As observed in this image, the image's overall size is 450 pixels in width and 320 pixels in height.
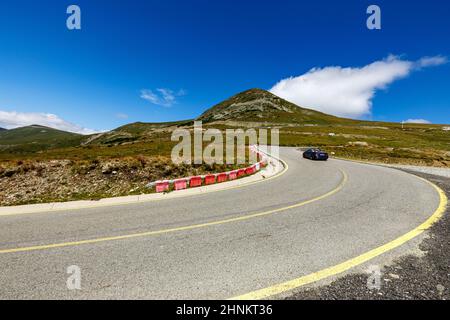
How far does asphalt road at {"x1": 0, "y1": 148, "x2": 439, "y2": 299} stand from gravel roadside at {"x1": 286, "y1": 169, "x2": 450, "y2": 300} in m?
0.59

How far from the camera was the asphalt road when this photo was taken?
13.4 ft

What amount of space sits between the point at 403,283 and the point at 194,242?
4.30 m

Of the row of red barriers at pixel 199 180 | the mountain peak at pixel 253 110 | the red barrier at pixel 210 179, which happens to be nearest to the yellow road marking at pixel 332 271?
the row of red barriers at pixel 199 180

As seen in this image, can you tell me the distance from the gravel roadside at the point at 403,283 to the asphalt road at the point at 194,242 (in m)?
0.59

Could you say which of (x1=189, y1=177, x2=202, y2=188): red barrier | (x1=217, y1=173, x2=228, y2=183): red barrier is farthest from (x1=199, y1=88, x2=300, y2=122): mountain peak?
(x1=189, y1=177, x2=202, y2=188): red barrier

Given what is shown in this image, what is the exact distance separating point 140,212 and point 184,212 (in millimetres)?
1616

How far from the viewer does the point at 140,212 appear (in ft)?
27.3

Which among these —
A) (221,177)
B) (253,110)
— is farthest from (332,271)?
(253,110)

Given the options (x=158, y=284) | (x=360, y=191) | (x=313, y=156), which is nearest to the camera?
(x=158, y=284)

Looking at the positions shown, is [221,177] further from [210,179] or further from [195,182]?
[195,182]

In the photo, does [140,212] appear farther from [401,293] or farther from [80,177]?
[80,177]

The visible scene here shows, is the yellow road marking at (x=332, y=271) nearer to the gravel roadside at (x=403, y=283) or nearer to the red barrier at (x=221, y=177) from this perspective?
the gravel roadside at (x=403, y=283)

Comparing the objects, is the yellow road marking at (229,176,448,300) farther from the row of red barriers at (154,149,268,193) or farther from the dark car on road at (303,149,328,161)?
the dark car on road at (303,149,328,161)
